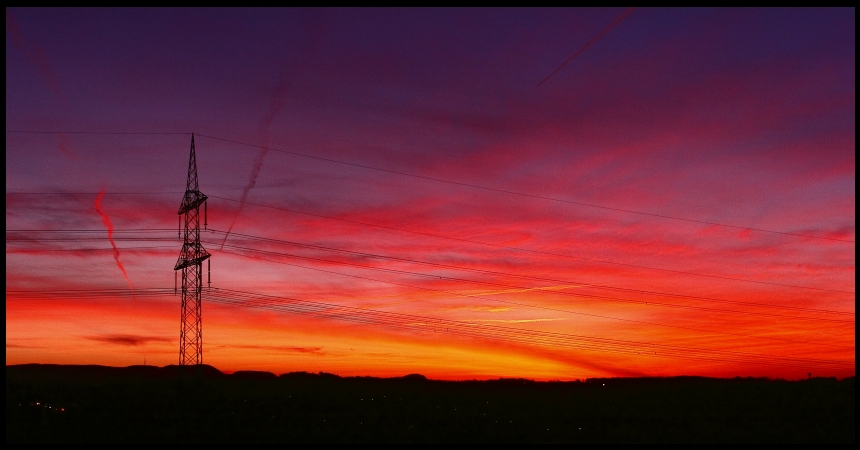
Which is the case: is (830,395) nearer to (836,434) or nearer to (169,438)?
(836,434)

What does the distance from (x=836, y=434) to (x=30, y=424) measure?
7562cm

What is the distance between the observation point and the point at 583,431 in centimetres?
7750

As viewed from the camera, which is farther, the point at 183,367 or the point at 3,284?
the point at 183,367

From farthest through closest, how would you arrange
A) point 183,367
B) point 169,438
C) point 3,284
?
1. point 183,367
2. point 169,438
3. point 3,284

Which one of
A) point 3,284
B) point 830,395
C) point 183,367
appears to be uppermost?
point 3,284

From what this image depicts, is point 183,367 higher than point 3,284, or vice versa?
point 3,284

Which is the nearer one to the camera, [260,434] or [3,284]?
[3,284]

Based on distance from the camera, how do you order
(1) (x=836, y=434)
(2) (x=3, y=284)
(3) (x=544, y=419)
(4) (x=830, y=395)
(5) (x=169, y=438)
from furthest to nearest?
(4) (x=830, y=395) < (3) (x=544, y=419) < (1) (x=836, y=434) < (5) (x=169, y=438) < (2) (x=3, y=284)

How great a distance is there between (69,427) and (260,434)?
18.3m

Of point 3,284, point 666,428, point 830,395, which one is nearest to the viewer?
point 3,284

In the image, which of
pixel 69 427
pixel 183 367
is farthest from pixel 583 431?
pixel 69 427

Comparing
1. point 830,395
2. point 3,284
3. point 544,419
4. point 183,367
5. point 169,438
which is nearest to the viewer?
point 3,284

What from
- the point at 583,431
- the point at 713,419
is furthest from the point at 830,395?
the point at 583,431

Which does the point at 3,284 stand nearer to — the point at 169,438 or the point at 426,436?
the point at 169,438
